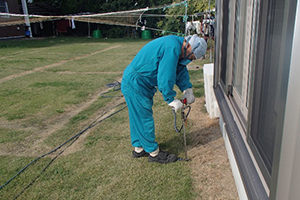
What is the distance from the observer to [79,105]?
6.13 meters

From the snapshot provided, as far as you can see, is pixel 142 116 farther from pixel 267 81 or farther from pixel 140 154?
pixel 267 81

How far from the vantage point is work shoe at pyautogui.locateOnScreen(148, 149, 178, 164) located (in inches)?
141

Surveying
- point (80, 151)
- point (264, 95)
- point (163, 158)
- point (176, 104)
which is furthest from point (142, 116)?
point (264, 95)

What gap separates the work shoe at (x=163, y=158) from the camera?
3.59 metres

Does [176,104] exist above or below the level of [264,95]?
below

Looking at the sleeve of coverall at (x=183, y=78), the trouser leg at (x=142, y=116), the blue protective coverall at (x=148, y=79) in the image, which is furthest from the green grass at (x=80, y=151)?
the sleeve of coverall at (x=183, y=78)

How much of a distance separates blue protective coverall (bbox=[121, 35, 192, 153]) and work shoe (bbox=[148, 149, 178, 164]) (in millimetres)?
140

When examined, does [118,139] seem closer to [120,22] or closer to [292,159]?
[292,159]

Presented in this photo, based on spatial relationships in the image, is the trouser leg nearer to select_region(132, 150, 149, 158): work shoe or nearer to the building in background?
select_region(132, 150, 149, 158): work shoe

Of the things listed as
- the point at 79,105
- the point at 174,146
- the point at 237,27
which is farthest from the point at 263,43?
the point at 79,105

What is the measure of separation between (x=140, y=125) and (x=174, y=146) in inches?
33.6

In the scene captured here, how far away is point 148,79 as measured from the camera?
3.32 m

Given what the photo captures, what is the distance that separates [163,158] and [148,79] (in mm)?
1081

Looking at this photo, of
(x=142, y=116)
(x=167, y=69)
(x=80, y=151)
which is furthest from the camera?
(x=80, y=151)
